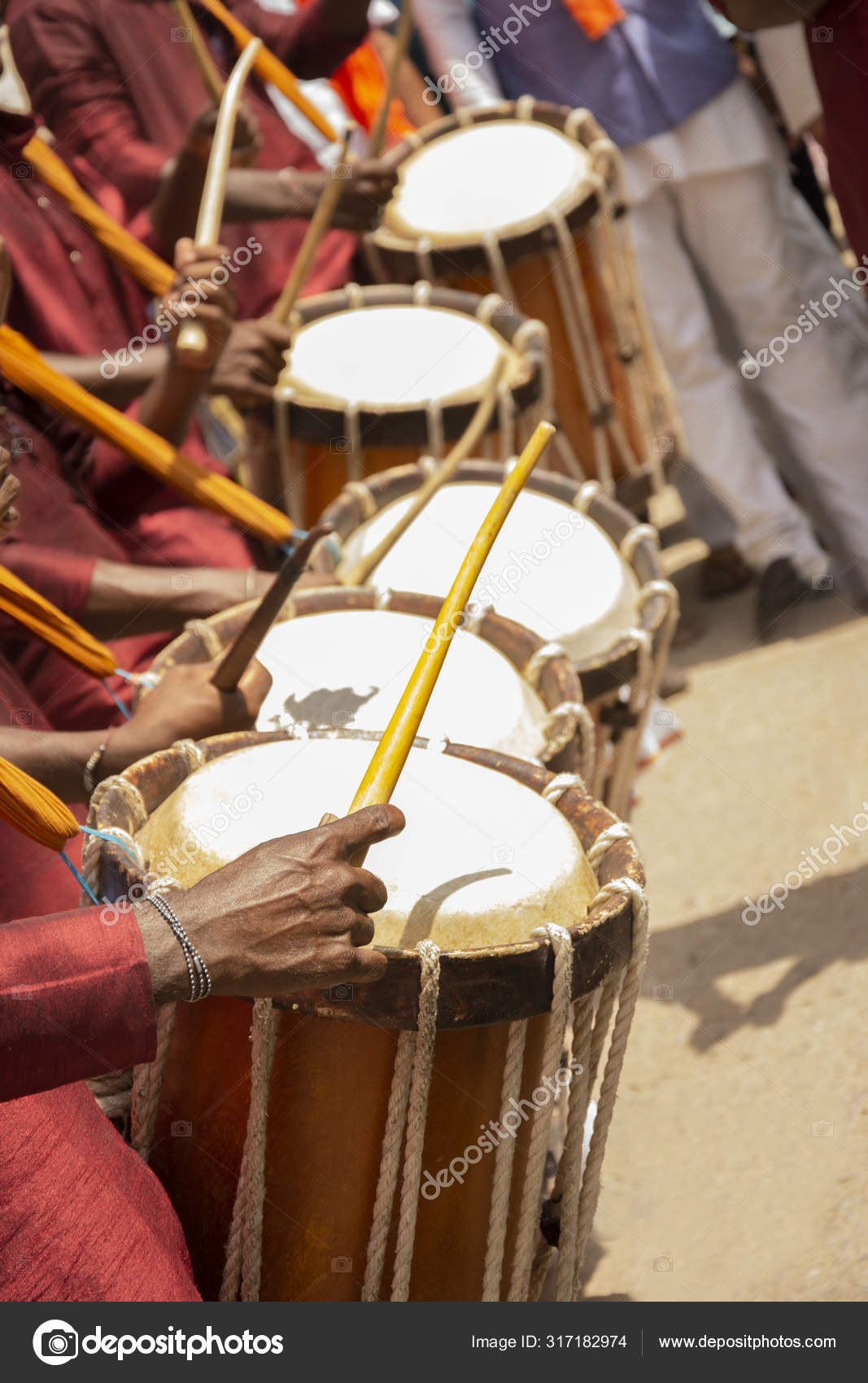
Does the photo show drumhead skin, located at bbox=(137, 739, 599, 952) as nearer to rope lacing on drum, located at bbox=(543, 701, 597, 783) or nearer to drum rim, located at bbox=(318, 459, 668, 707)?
rope lacing on drum, located at bbox=(543, 701, 597, 783)

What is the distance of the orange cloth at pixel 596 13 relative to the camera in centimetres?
357

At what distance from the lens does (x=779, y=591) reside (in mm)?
3697

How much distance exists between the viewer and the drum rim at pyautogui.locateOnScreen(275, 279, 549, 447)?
2.42m

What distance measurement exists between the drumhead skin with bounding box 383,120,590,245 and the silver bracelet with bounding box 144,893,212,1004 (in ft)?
6.94

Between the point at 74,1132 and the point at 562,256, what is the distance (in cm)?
221

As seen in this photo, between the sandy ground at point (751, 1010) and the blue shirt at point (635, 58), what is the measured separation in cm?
144

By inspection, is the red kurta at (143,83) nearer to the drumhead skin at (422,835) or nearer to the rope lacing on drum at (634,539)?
the rope lacing on drum at (634,539)

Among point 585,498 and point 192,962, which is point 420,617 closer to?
point 585,498

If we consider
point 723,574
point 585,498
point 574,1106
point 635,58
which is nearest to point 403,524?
point 585,498

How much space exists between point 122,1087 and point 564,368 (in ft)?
6.64

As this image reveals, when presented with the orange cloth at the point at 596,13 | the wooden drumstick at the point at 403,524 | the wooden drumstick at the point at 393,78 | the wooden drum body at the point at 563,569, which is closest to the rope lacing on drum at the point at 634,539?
the wooden drum body at the point at 563,569

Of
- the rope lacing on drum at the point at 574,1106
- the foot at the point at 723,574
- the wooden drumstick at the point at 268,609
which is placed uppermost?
the wooden drumstick at the point at 268,609

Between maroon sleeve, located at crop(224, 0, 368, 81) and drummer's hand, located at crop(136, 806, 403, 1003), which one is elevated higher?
maroon sleeve, located at crop(224, 0, 368, 81)

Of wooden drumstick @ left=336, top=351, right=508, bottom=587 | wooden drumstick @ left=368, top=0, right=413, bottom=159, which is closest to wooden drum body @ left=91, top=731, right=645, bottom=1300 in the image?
wooden drumstick @ left=336, top=351, right=508, bottom=587
